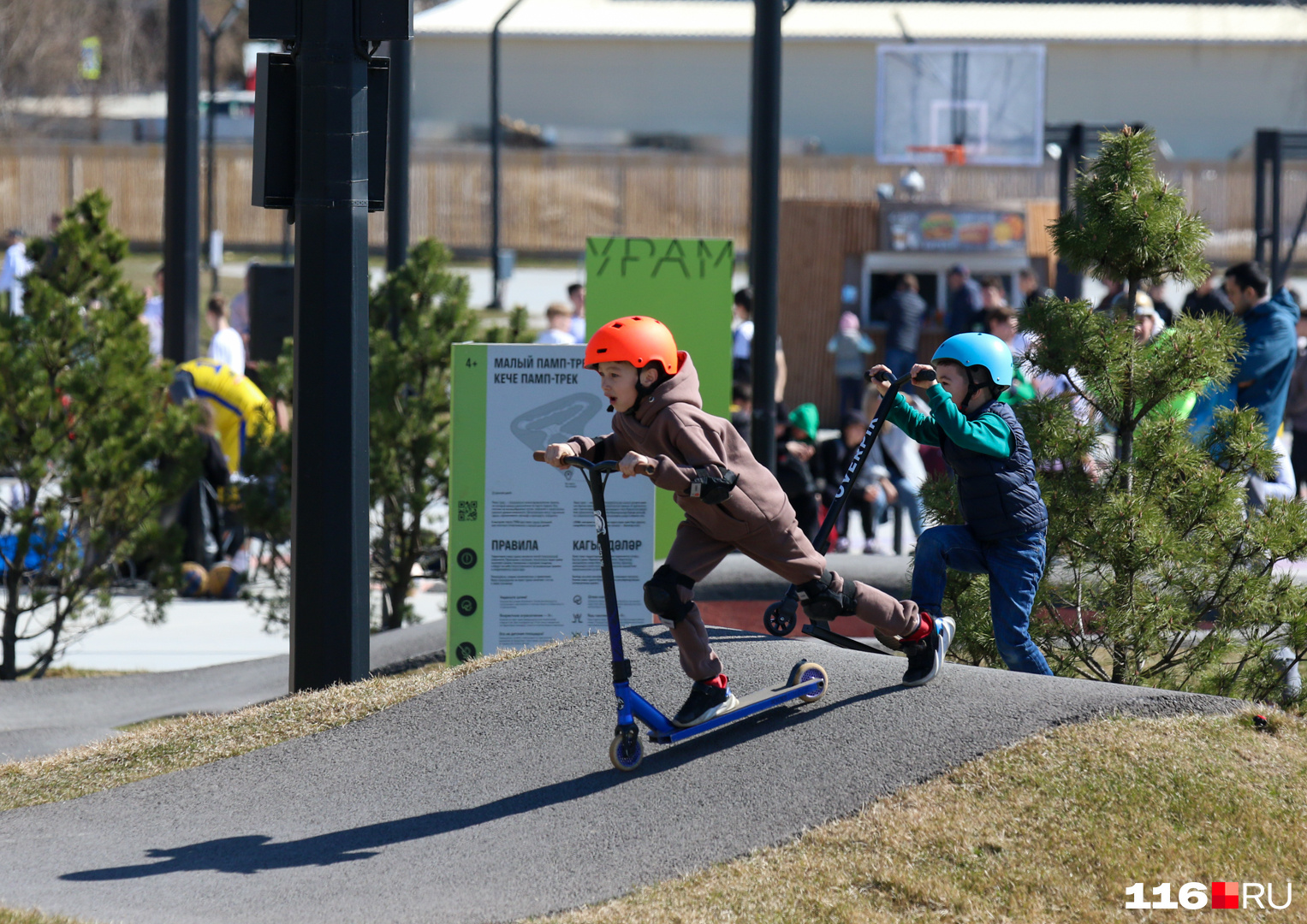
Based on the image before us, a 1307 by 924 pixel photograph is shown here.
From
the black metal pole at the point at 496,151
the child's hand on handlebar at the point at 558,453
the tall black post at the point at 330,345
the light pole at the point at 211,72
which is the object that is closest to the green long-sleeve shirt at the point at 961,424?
the child's hand on handlebar at the point at 558,453

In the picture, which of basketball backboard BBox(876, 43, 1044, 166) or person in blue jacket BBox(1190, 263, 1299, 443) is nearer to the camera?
person in blue jacket BBox(1190, 263, 1299, 443)

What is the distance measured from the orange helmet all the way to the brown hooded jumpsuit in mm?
108

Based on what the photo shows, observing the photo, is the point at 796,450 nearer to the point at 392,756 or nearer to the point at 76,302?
Result: the point at 76,302

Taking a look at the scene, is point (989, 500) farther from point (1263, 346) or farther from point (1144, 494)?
point (1263, 346)

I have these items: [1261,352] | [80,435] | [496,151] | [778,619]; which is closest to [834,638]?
[778,619]

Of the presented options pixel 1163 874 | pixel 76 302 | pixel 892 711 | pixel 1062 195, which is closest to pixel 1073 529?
pixel 892 711

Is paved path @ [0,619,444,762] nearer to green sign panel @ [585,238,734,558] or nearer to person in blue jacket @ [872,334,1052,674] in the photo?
green sign panel @ [585,238,734,558]

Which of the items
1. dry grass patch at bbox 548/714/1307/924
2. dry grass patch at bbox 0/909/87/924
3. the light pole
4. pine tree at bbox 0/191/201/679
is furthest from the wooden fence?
dry grass patch at bbox 0/909/87/924

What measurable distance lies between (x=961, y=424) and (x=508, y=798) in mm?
2154

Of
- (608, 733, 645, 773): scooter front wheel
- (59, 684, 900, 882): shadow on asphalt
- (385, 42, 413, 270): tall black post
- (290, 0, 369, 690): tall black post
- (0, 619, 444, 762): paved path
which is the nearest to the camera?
(59, 684, 900, 882): shadow on asphalt

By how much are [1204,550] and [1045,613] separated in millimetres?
717

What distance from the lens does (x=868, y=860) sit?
14.8 feet

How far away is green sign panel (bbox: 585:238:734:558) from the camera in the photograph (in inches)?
354

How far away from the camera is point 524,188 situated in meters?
41.9
